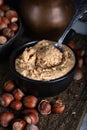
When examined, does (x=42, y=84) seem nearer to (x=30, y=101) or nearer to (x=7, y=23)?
(x=30, y=101)

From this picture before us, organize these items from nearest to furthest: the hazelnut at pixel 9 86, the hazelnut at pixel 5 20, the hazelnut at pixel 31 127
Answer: the hazelnut at pixel 31 127, the hazelnut at pixel 9 86, the hazelnut at pixel 5 20

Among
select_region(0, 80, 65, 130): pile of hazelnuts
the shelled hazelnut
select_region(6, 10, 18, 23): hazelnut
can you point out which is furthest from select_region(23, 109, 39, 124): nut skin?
select_region(6, 10, 18, 23): hazelnut

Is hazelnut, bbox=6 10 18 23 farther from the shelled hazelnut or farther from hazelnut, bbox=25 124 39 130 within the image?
hazelnut, bbox=25 124 39 130

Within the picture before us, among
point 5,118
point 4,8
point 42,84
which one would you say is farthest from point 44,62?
point 4,8

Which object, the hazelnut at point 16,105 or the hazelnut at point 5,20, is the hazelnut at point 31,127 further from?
the hazelnut at point 5,20

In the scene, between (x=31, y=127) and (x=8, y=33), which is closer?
(x=31, y=127)

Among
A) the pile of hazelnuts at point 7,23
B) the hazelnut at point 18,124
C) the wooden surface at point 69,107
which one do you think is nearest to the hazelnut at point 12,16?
the pile of hazelnuts at point 7,23
